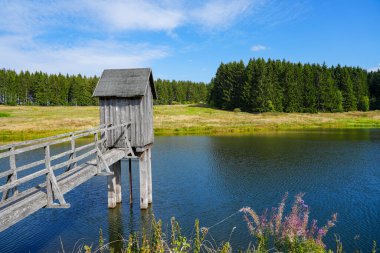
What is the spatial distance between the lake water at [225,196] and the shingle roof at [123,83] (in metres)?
7.20

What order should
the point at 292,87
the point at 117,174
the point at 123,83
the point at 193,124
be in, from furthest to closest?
the point at 292,87
the point at 193,124
the point at 117,174
the point at 123,83

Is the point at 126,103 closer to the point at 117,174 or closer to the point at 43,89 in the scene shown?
the point at 117,174

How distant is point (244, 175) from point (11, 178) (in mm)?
21945

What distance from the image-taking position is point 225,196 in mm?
22547

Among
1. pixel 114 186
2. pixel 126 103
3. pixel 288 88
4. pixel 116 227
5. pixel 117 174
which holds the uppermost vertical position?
pixel 288 88

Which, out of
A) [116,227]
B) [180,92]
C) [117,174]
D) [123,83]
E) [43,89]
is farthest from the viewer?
[180,92]

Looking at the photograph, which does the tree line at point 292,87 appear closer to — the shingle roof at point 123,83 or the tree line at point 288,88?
the tree line at point 288,88

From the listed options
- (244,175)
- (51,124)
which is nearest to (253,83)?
(51,124)

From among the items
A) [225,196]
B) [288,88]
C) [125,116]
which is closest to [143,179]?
[125,116]

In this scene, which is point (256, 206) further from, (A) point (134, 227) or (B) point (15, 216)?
(B) point (15, 216)

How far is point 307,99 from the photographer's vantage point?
9731 cm

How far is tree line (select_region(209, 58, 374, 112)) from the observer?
96.2 metres

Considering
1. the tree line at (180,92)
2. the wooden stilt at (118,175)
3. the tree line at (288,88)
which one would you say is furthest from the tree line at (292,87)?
the wooden stilt at (118,175)

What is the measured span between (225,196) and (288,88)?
269 ft
